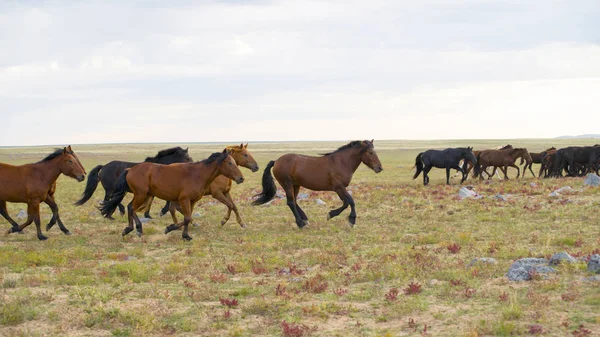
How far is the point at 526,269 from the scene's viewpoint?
952 cm

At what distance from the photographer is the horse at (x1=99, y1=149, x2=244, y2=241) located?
1416 cm

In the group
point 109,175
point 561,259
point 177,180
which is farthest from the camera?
point 109,175

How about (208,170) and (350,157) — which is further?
(350,157)

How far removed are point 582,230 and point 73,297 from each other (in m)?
11.9

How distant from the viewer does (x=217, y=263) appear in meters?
11.4

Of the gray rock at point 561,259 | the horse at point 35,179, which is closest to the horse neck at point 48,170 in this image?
the horse at point 35,179

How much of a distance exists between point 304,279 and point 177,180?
5.63 m

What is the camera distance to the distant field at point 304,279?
7477 millimetres

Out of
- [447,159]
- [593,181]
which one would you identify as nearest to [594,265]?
[593,181]

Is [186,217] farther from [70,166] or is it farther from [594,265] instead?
[594,265]

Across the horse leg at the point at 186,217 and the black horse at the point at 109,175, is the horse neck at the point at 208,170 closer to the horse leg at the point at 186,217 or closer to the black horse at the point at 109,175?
the horse leg at the point at 186,217

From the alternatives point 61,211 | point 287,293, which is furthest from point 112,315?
point 61,211

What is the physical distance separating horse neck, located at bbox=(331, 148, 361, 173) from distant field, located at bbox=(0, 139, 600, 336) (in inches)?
69.8

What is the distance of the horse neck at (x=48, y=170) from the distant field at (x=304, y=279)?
1.55 meters
